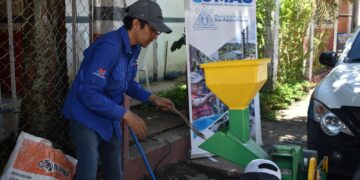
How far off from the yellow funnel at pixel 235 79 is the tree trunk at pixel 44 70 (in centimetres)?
166

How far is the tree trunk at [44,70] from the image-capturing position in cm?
380

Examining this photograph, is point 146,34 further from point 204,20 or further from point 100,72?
point 204,20

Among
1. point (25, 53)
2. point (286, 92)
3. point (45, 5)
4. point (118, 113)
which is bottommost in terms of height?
point (286, 92)

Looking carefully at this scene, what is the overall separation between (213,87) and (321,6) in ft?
27.9

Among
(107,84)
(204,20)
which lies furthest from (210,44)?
(107,84)

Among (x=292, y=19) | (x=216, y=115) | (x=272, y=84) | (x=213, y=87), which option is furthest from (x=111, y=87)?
(x=292, y=19)

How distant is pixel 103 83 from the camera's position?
2801 mm

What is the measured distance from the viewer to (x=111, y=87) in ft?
9.75

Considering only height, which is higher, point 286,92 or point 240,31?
point 240,31

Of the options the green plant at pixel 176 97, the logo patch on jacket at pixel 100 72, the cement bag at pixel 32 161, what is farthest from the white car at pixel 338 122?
the green plant at pixel 176 97

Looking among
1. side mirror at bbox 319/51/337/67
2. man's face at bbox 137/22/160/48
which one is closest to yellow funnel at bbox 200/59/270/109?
man's face at bbox 137/22/160/48

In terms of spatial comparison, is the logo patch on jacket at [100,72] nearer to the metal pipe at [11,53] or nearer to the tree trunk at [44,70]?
the tree trunk at [44,70]

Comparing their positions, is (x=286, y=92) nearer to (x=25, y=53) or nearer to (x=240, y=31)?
(x=240, y=31)

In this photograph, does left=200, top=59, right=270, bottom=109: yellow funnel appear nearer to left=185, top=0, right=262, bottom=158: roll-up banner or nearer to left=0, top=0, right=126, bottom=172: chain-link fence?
left=0, top=0, right=126, bottom=172: chain-link fence
